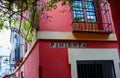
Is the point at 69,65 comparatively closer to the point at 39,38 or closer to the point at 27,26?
the point at 39,38

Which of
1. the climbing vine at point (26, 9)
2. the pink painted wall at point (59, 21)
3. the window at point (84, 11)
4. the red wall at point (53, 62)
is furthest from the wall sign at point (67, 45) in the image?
the window at point (84, 11)

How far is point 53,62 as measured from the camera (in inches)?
258

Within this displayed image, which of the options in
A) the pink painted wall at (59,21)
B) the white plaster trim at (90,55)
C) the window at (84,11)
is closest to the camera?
the white plaster trim at (90,55)

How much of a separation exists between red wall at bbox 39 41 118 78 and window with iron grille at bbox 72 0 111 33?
1.10m

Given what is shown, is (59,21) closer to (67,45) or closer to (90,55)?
(67,45)

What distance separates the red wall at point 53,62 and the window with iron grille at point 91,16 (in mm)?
1101

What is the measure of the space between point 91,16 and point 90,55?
5.16 feet

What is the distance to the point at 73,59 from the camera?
6.73 metres

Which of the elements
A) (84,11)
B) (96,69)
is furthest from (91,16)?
(96,69)

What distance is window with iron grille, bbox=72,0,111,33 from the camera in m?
7.31

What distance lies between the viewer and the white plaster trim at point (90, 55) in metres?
6.68

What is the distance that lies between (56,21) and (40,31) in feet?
2.24

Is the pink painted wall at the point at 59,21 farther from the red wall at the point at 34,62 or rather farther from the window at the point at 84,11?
the red wall at the point at 34,62

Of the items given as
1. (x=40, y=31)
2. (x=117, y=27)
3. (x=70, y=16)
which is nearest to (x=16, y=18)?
(x=40, y=31)
